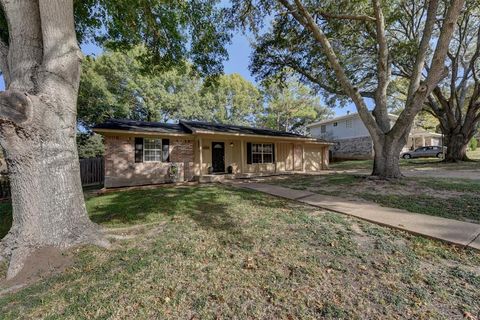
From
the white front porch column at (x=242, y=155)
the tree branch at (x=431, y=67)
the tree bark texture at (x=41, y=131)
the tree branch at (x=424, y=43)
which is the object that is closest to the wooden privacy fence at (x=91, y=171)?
the white front porch column at (x=242, y=155)

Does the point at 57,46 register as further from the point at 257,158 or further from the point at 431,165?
the point at 431,165

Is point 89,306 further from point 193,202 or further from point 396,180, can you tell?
point 396,180

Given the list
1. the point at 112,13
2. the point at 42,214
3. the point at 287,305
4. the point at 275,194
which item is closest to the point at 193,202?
the point at 275,194

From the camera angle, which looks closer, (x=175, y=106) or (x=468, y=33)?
(x=468, y=33)

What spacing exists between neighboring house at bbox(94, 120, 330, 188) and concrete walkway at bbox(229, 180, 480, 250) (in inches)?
272

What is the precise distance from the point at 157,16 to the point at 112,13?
151cm

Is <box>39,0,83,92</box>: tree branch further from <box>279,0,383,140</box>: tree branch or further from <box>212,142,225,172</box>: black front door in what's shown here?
<box>212,142,225,172</box>: black front door

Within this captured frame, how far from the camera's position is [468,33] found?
46.1ft

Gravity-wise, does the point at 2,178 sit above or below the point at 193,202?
above

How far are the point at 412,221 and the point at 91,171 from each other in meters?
14.2

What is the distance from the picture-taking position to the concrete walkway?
329 cm

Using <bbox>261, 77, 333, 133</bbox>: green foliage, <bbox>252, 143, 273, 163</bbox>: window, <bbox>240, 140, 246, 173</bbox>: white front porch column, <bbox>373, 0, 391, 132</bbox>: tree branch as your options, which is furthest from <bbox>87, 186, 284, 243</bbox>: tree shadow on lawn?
<bbox>261, 77, 333, 133</bbox>: green foliage

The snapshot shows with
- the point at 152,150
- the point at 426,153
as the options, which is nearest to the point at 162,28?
the point at 152,150

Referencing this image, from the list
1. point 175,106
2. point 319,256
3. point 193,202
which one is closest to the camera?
point 319,256
